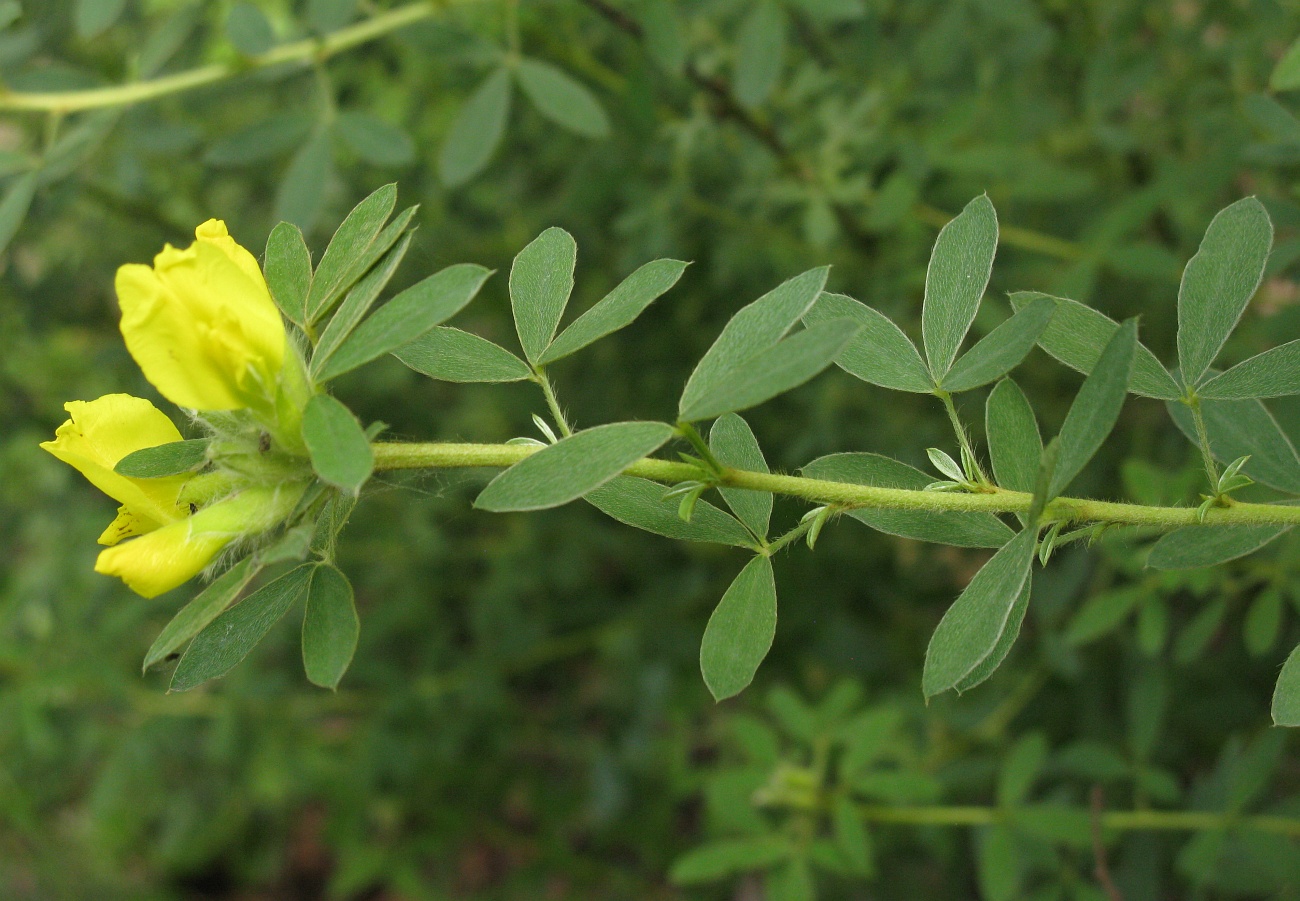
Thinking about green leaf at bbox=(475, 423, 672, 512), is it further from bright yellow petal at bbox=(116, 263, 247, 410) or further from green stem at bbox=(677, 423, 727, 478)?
bright yellow petal at bbox=(116, 263, 247, 410)

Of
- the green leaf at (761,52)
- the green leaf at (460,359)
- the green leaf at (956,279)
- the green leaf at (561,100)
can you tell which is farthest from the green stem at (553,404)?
the green leaf at (761,52)

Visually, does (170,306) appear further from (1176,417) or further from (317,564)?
(1176,417)

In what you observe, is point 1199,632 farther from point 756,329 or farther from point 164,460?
point 164,460

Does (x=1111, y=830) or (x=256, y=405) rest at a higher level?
(x=256, y=405)

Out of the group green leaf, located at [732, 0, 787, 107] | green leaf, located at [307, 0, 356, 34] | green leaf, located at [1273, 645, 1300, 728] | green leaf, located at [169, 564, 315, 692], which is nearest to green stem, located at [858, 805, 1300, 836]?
green leaf, located at [1273, 645, 1300, 728]

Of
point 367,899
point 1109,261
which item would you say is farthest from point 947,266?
point 367,899

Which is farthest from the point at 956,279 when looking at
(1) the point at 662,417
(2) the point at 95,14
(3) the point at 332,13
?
(1) the point at 662,417
